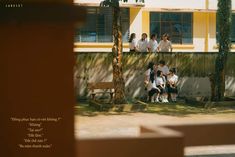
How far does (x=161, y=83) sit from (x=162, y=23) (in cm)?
1330

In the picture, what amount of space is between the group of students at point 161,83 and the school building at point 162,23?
34.3 feet

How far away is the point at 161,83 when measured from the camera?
17.3m

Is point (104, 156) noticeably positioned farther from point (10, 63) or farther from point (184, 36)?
point (184, 36)

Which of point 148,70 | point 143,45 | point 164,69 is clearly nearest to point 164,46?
point 143,45

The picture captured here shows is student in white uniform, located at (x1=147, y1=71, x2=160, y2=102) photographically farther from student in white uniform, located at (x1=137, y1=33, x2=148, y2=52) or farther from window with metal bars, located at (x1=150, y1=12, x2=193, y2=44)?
window with metal bars, located at (x1=150, y1=12, x2=193, y2=44)

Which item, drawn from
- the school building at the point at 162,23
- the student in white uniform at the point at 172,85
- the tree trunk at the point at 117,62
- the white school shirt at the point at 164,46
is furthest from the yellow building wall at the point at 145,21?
the tree trunk at the point at 117,62

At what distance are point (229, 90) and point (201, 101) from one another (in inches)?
119

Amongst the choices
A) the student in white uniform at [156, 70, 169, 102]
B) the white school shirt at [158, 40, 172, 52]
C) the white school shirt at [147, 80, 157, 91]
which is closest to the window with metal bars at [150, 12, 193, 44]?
the white school shirt at [158, 40, 172, 52]

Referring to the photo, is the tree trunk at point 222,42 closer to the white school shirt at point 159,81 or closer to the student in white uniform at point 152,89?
the white school shirt at point 159,81

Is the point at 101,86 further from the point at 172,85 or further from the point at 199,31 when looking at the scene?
the point at 199,31

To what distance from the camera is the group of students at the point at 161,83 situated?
1730 centimetres

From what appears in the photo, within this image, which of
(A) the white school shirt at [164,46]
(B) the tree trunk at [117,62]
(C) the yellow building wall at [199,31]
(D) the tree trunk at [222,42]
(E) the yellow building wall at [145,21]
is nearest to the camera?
(B) the tree trunk at [117,62]

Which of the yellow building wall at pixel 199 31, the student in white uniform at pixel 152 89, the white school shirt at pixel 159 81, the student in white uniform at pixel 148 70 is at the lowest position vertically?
the student in white uniform at pixel 152 89

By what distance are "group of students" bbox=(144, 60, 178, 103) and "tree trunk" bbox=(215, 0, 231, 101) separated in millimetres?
1460
